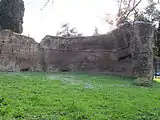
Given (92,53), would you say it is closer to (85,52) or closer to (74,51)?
(85,52)

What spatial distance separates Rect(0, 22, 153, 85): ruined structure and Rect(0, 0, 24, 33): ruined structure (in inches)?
91.2

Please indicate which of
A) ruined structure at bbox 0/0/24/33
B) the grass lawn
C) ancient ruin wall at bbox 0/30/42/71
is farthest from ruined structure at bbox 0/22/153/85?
the grass lawn

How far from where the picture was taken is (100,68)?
1906 cm

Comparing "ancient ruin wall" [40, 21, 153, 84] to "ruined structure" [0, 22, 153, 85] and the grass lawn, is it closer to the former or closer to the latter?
"ruined structure" [0, 22, 153, 85]

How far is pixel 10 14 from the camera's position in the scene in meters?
18.8

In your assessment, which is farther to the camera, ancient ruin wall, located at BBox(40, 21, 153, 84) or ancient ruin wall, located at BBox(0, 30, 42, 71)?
ancient ruin wall, located at BBox(40, 21, 153, 84)

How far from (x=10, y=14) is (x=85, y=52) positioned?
227 inches

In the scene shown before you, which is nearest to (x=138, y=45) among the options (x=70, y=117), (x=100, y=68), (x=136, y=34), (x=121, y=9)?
(x=136, y=34)

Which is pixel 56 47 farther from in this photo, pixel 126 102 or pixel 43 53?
pixel 126 102

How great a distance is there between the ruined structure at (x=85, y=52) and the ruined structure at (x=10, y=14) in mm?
2316

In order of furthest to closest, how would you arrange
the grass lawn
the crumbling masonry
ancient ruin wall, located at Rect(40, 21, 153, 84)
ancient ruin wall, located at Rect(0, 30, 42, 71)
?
ancient ruin wall, located at Rect(40, 21, 153, 84), the crumbling masonry, ancient ruin wall, located at Rect(0, 30, 42, 71), the grass lawn

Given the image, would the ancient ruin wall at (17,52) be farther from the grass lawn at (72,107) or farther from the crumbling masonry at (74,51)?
the grass lawn at (72,107)

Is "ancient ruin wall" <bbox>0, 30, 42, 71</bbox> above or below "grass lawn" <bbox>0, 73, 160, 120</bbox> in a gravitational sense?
above

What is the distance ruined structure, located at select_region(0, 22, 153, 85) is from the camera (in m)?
14.7
